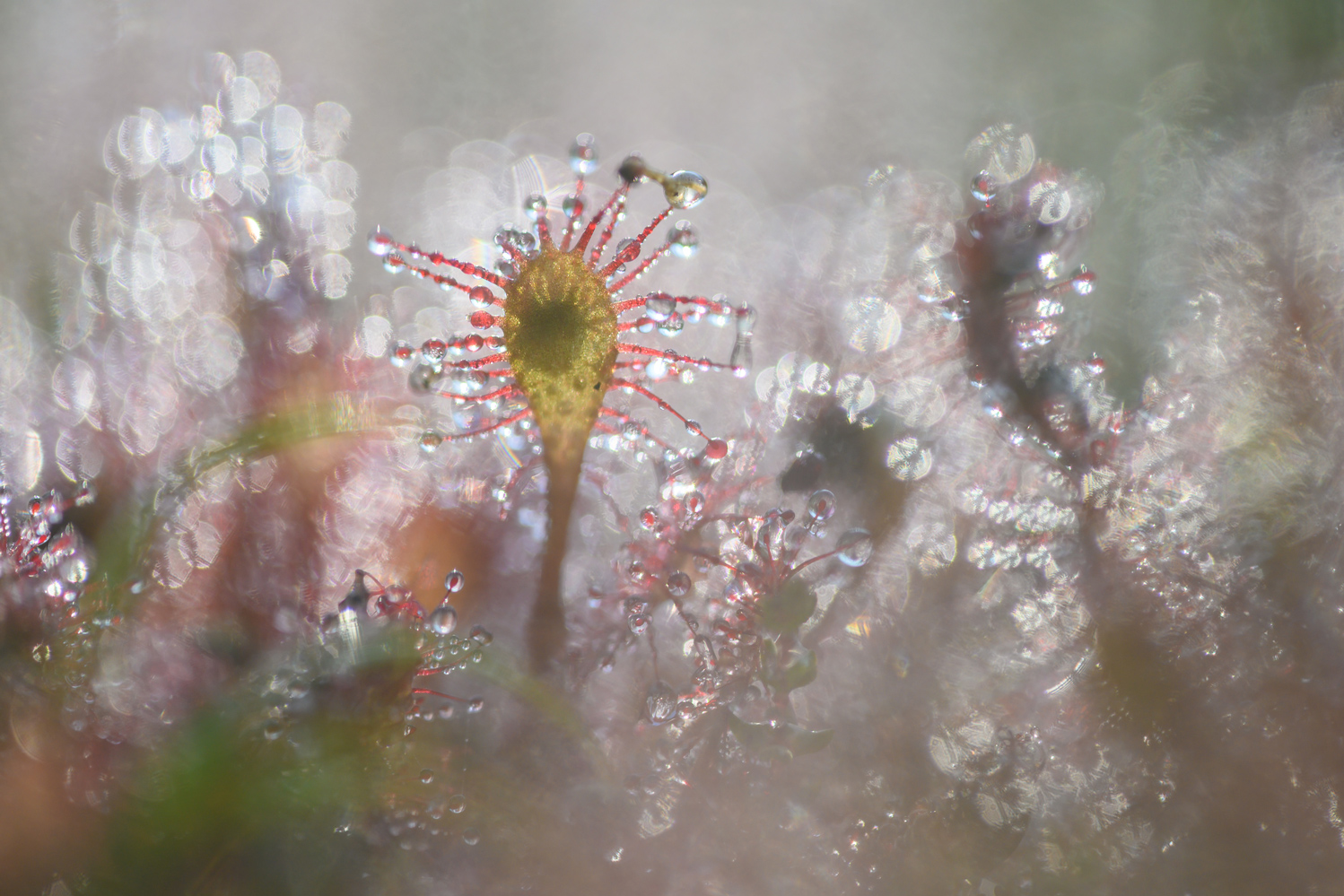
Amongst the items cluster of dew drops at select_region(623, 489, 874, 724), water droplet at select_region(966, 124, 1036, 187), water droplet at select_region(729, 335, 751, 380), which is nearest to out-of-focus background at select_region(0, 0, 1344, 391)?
water droplet at select_region(966, 124, 1036, 187)

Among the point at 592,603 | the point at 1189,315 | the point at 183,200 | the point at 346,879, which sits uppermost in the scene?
the point at 183,200

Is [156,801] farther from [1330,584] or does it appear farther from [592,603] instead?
[1330,584]

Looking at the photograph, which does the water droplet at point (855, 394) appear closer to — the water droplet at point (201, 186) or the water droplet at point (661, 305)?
the water droplet at point (661, 305)

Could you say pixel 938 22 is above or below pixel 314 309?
above

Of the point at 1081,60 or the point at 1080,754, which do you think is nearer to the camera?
the point at 1080,754

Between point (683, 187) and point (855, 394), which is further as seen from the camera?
point (855, 394)

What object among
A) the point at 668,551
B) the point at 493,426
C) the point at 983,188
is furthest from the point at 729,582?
the point at 983,188

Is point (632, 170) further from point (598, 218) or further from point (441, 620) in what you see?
point (441, 620)

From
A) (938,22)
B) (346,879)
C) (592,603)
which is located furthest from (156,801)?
(938,22)
